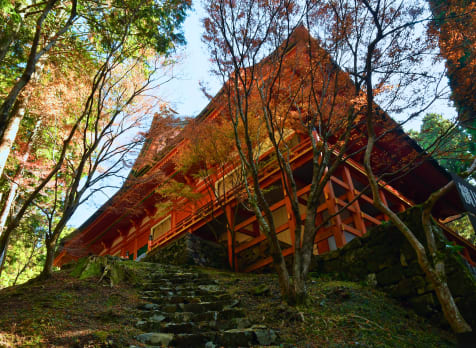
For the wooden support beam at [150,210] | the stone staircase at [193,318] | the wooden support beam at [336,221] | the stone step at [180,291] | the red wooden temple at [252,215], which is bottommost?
the stone staircase at [193,318]

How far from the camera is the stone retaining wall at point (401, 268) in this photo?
197 inches

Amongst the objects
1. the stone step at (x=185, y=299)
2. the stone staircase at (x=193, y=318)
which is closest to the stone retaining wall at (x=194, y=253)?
the stone staircase at (x=193, y=318)

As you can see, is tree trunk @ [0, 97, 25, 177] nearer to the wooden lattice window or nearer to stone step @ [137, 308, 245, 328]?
stone step @ [137, 308, 245, 328]

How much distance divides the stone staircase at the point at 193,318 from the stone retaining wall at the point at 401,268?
275 cm

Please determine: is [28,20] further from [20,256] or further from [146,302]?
[20,256]

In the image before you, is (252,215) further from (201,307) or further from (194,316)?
(194,316)

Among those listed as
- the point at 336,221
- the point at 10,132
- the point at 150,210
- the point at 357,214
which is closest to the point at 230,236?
the point at 336,221

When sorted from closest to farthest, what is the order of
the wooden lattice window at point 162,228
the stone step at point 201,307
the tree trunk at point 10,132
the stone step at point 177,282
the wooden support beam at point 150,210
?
the stone step at point 201,307, the tree trunk at point 10,132, the stone step at point 177,282, the wooden lattice window at point 162,228, the wooden support beam at point 150,210

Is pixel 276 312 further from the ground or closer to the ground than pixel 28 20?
closer to the ground

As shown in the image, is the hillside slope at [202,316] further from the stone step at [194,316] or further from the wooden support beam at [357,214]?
the wooden support beam at [357,214]

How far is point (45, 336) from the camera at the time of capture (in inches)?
163

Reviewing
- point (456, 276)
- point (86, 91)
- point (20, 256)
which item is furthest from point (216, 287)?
point (20, 256)

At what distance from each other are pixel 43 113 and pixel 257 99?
6.12 m

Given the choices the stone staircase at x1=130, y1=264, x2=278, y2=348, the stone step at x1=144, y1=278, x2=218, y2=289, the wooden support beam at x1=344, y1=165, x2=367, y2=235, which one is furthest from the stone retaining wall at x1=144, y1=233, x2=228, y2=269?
the wooden support beam at x1=344, y1=165, x2=367, y2=235
